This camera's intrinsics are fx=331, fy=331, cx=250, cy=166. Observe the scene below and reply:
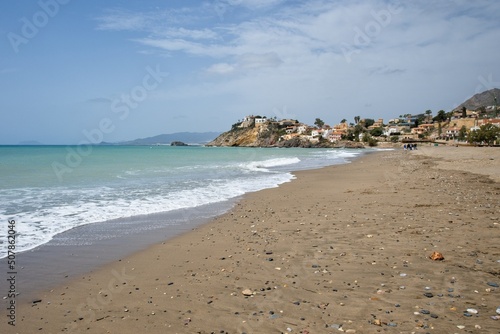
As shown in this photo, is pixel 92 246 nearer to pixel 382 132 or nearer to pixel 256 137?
pixel 382 132

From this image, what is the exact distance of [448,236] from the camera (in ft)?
22.3

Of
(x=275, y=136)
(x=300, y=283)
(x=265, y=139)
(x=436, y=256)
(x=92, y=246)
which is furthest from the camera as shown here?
(x=275, y=136)

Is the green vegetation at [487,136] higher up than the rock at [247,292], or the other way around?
the green vegetation at [487,136]

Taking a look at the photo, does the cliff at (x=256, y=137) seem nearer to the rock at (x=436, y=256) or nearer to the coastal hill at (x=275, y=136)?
the coastal hill at (x=275, y=136)

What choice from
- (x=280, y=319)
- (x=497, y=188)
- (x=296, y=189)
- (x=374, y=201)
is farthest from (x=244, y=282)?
(x=497, y=188)

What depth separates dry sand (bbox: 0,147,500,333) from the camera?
3818 millimetres

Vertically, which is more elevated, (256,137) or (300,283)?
(256,137)

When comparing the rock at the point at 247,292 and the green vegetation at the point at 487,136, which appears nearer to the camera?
the rock at the point at 247,292

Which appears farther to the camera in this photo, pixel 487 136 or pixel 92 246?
pixel 487 136

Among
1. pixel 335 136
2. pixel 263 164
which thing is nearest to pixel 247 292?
pixel 263 164

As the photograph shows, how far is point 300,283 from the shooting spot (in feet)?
15.9

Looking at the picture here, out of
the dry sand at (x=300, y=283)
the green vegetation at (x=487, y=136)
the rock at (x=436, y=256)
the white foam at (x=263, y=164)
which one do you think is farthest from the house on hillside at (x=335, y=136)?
the rock at (x=436, y=256)

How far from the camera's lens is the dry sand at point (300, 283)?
12.5 ft

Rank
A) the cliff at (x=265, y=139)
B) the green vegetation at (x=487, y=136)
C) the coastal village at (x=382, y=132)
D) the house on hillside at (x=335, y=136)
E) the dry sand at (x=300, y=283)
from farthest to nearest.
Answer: the house on hillside at (x=335, y=136) → the cliff at (x=265, y=139) → the coastal village at (x=382, y=132) → the green vegetation at (x=487, y=136) → the dry sand at (x=300, y=283)
